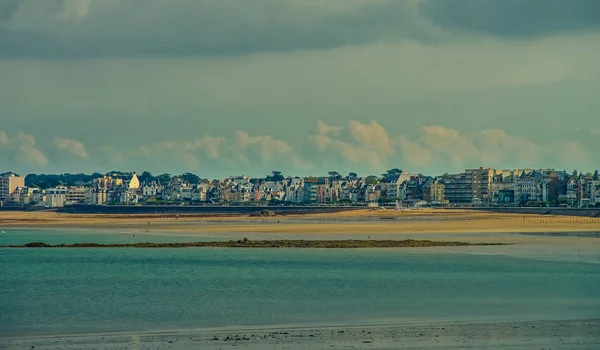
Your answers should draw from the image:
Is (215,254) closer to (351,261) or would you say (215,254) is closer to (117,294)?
(351,261)

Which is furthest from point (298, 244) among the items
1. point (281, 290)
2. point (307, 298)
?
point (307, 298)

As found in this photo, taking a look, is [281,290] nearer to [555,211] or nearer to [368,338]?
[368,338]

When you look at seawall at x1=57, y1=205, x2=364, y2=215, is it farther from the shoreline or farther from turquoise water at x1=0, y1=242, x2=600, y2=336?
turquoise water at x1=0, y1=242, x2=600, y2=336

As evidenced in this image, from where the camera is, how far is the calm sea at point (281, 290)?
103ft

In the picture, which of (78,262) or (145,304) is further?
(78,262)

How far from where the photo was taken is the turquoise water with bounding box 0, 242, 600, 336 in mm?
31453

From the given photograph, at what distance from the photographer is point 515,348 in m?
24.7

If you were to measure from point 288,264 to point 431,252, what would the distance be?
11.0 meters

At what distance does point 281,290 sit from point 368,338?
46.5ft

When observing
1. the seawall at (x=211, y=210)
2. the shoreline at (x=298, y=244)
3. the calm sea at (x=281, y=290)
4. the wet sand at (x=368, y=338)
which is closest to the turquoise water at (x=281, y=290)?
the calm sea at (x=281, y=290)

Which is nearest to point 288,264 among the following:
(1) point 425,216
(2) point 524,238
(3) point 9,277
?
(3) point 9,277

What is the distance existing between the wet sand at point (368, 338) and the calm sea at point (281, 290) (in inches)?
58.6

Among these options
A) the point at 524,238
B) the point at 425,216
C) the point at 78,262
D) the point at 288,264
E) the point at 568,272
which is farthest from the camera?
the point at 425,216

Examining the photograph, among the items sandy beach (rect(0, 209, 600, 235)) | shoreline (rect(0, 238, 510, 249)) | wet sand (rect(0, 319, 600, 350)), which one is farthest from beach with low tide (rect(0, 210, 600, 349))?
sandy beach (rect(0, 209, 600, 235))
